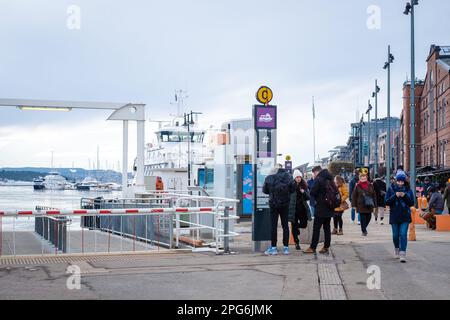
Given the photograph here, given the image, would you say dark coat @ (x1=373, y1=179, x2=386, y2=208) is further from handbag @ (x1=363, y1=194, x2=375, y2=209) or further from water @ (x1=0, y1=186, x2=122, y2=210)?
water @ (x1=0, y1=186, x2=122, y2=210)

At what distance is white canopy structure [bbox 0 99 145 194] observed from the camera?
18.8m

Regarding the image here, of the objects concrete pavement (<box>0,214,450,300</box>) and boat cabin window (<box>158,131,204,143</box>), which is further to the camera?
boat cabin window (<box>158,131,204,143</box>)

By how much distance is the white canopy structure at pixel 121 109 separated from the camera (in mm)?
18812

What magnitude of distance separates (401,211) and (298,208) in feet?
7.54

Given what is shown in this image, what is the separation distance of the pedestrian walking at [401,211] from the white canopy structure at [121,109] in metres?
11.6

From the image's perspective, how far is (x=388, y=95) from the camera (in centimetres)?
3444

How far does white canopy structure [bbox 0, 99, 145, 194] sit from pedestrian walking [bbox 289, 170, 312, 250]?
9.52m

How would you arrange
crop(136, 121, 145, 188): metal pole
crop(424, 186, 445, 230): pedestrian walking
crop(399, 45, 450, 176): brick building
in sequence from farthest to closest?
1. crop(399, 45, 450, 176): brick building
2. crop(136, 121, 145, 188): metal pole
3. crop(424, 186, 445, 230): pedestrian walking

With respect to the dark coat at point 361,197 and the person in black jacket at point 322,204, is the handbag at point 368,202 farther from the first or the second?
the person in black jacket at point 322,204

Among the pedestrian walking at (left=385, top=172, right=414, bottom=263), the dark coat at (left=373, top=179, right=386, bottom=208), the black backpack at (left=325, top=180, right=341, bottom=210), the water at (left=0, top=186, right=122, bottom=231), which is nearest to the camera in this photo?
the pedestrian walking at (left=385, top=172, right=414, bottom=263)

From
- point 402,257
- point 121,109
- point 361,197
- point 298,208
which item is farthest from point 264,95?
point 121,109

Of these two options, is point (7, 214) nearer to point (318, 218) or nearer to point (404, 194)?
point (318, 218)

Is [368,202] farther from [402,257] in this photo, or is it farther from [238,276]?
[238,276]

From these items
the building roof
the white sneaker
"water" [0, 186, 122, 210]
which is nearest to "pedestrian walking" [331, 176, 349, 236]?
the white sneaker
